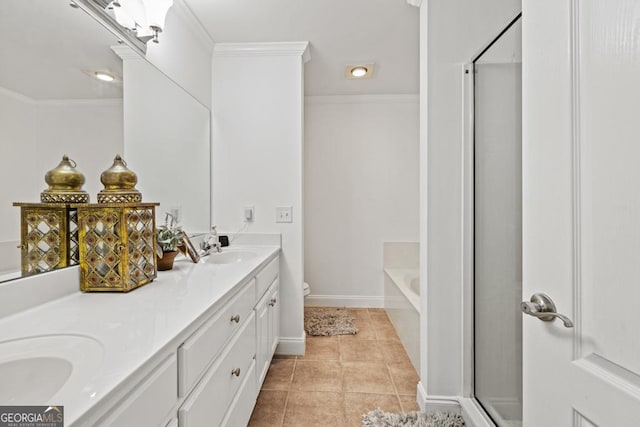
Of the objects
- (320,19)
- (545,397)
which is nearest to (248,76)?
(320,19)

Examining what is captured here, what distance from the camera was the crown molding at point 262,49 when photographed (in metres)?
2.44

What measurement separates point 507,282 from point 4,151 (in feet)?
6.20

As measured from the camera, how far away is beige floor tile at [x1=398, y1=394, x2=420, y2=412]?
A: 1.79 m

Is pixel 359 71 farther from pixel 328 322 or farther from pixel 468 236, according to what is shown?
pixel 328 322

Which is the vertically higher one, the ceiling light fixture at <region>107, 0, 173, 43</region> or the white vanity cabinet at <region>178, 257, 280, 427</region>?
the ceiling light fixture at <region>107, 0, 173, 43</region>

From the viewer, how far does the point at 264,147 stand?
2.50m

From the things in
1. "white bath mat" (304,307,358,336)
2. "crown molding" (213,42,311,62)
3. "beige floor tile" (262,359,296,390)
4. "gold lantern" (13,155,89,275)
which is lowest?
"beige floor tile" (262,359,296,390)

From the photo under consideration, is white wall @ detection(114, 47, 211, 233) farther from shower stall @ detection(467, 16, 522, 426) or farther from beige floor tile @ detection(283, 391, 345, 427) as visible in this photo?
shower stall @ detection(467, 16, 522, 426)

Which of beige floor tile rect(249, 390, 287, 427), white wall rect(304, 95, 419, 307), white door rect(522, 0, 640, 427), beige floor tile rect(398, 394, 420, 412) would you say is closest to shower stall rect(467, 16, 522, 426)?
beige floor tile rect(398, 394, 420, 412)

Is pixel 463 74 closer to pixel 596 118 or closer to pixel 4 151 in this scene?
pixel 596 118

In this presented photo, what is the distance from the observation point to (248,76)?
2.50 metres

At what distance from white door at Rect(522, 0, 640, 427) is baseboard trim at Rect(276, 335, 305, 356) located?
181cm

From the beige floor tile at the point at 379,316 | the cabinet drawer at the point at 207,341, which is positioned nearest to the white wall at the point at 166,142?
the cabinet drawer at the point at 207,341

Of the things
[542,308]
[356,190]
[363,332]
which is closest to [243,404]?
[542,308]
